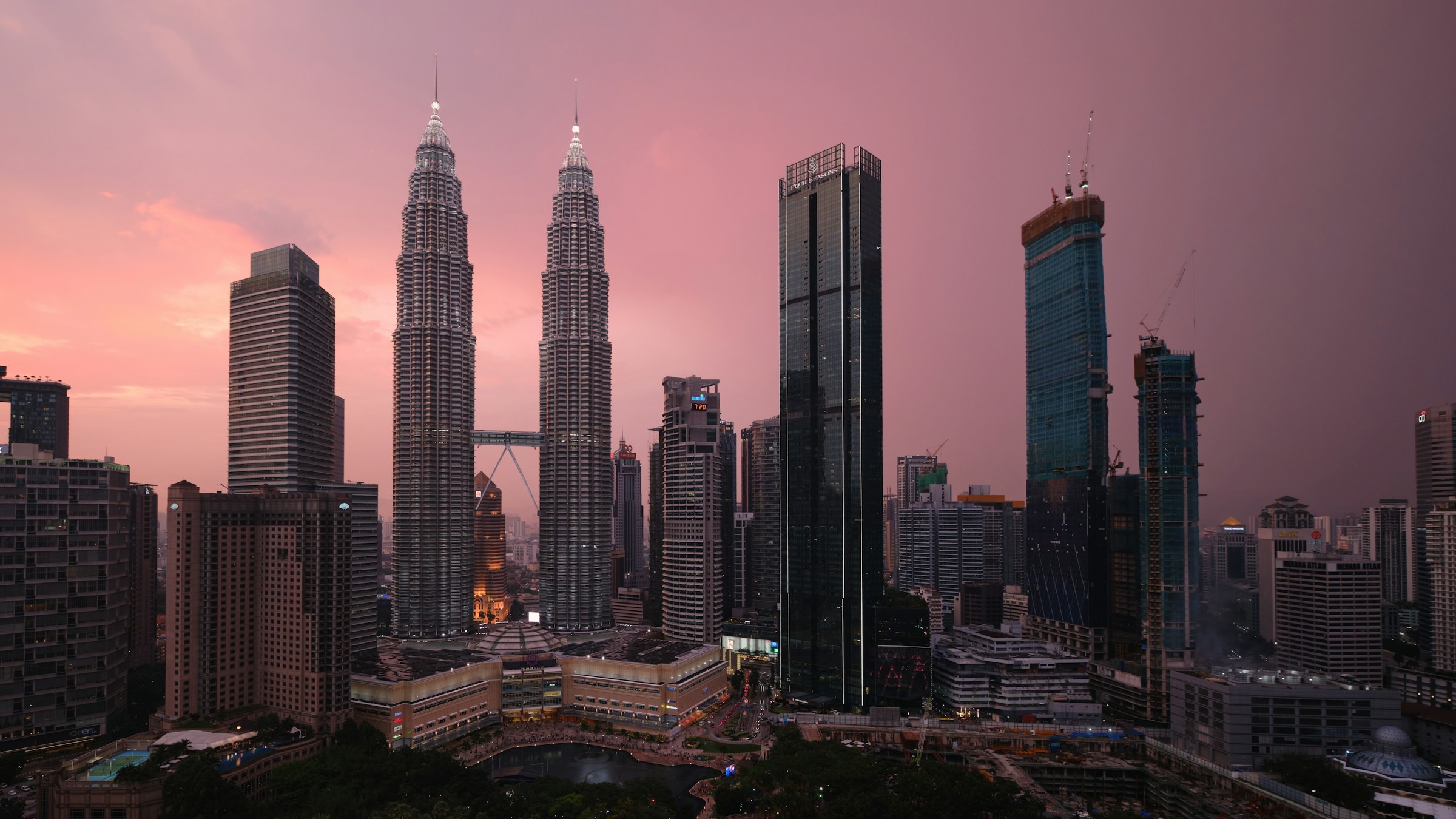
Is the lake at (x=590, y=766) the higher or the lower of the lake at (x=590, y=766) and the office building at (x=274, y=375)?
the lower

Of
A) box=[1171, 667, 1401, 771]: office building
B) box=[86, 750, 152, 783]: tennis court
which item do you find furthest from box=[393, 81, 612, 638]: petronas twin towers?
box=[1171, 667, 1401, 771]: office building

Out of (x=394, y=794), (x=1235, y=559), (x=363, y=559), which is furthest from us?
(x=1235, y=559)

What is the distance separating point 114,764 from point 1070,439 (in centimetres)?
14094

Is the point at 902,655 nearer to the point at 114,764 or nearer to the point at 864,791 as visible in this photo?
the point at 864,791

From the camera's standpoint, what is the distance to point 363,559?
12988 cm

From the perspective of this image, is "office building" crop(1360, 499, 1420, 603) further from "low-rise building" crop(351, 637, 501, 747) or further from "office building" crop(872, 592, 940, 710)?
"low-rise building" crop(351, 637, 501, 747)

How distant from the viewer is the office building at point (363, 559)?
126 meters

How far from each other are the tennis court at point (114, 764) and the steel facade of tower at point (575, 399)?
84.8 meters

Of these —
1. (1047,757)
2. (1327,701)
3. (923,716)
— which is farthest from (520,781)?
(1327,701)

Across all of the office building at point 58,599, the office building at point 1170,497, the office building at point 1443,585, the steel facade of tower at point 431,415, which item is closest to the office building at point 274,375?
the steel facade of tower at point 431,415

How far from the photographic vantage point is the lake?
86438mm

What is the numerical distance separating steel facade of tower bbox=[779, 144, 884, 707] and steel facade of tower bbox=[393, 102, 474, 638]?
70260 mm

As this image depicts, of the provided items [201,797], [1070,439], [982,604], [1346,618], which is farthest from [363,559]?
[1346,618]

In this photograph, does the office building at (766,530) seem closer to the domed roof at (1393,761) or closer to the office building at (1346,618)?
the office building at (1346,618)
